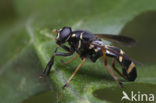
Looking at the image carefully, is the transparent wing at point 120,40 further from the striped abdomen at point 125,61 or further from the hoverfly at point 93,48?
the striped abdomen at point 125,61

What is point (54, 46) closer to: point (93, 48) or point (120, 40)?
point (93, 48)

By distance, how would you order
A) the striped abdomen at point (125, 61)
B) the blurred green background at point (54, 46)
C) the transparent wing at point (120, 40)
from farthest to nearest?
the transparent wing at point (120, 40) → the striped abdomen at point (125, 61) → the blurred green background at point (54, 46)

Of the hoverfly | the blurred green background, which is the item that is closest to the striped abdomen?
the hoverfly

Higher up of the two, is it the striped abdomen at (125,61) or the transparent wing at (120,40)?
the transparent wing at (120,40)

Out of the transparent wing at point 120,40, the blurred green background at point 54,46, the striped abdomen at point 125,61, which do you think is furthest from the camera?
the transparent wing at point 120,40

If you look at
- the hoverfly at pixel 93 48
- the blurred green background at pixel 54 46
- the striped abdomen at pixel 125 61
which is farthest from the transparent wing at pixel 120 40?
the blurred green background at pixel 54 46

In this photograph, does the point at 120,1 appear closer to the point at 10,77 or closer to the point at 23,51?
the point at 23,51

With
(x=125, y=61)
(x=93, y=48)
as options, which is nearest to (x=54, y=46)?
(x=93, y=48)

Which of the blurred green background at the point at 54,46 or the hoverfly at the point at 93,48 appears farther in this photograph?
the hoverfly at the point at 93,48
